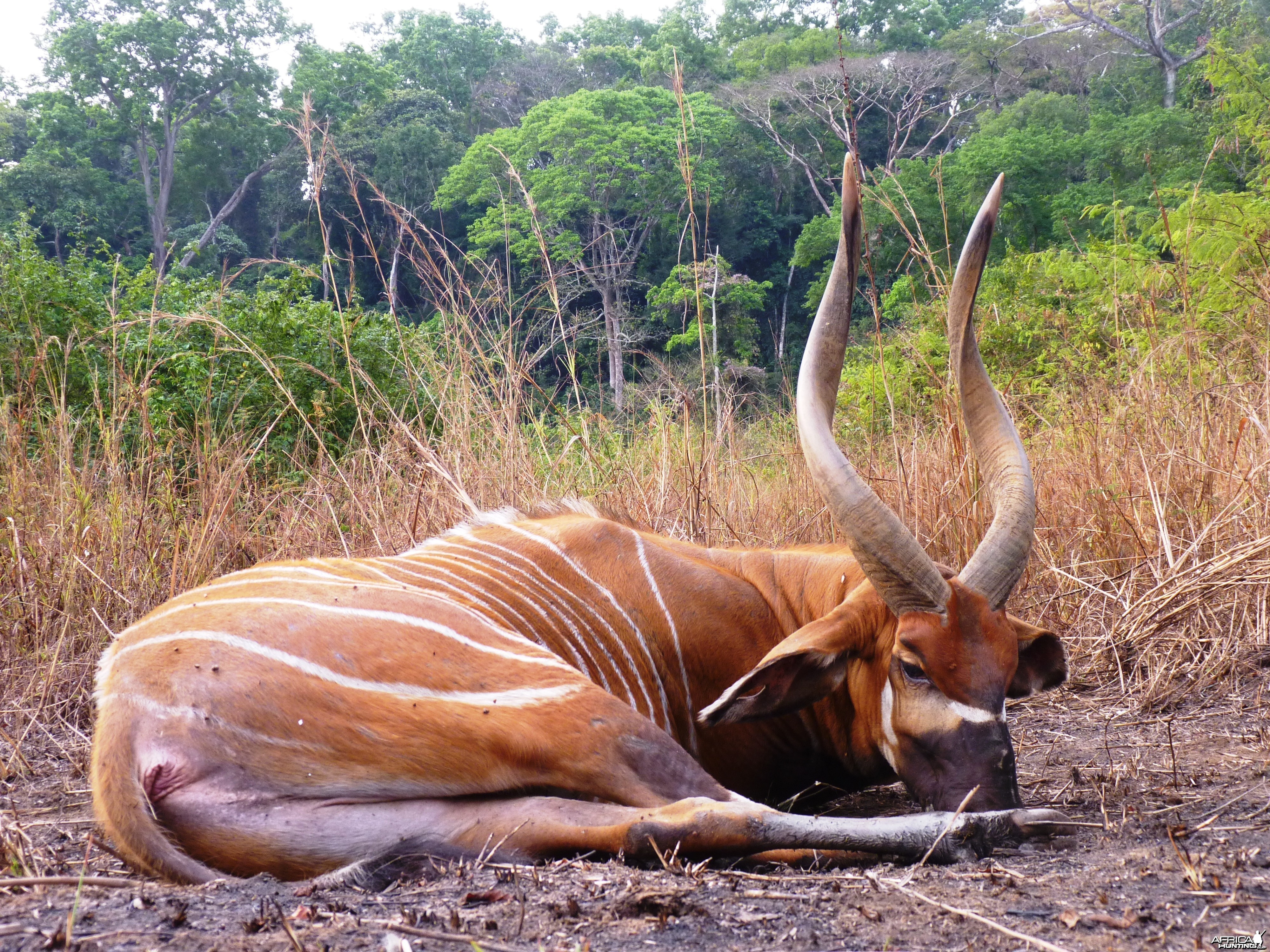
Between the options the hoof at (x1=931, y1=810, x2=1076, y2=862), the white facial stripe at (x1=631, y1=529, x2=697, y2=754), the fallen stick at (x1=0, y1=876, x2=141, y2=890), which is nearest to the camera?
the fallen stick at (x1=0, y1=876, x2=141, y2=890)

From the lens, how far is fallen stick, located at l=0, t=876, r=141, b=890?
1760 millimetres

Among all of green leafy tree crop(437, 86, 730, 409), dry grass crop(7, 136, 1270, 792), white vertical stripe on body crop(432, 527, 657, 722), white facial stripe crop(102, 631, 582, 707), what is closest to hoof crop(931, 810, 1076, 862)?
white facial stripe crop(102, 631, 582, 707)

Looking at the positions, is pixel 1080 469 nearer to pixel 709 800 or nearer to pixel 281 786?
pixel 709 800

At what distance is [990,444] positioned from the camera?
3125 mm

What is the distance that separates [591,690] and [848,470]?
0.93 meters

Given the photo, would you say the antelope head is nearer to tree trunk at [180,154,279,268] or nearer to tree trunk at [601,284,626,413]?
tree trunk at [601,284,626,413]

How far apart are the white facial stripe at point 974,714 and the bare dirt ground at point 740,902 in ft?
0.98

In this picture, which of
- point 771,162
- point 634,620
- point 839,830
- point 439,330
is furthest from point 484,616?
point 771,162

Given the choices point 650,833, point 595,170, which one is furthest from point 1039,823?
point 595,170

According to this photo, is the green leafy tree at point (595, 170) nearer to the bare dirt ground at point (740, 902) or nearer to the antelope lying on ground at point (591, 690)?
the antelope lying on ground at point (591, 690)

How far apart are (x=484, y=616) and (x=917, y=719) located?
1.12m

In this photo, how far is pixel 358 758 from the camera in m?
2.12

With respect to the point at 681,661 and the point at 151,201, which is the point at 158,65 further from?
the point at 681,661

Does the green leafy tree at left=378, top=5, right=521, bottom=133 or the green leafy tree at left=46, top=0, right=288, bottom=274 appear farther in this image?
the green leafy tree at left=378, top=5, right=521, bottom=133
